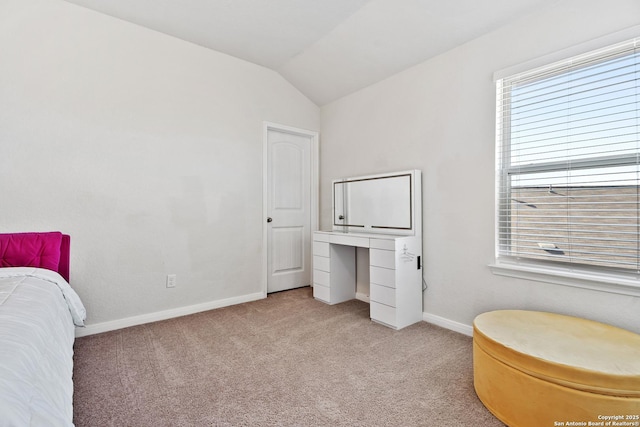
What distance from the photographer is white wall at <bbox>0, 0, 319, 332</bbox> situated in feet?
7.39

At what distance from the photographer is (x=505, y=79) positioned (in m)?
2.22

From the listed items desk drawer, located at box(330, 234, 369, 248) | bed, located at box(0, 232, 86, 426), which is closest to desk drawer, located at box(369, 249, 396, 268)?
desk drawer, located at box(330, 234, 369, 248)

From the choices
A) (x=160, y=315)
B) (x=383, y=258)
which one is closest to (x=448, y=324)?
(x=383, y=258)

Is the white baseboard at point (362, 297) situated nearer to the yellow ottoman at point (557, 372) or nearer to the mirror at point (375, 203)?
the mirror at point (375, 203)

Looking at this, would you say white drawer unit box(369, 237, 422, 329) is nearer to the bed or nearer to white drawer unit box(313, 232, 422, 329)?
white drawer unit box(313, 232, 422, 329)

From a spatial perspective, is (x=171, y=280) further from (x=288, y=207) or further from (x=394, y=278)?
(x=394, y=278)

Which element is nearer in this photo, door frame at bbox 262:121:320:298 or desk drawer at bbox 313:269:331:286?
desk drawer at bbox 313:269:331:286

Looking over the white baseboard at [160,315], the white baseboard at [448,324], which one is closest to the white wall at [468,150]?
the white baseboard at [448,324]

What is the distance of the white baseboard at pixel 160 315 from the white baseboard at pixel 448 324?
174cm

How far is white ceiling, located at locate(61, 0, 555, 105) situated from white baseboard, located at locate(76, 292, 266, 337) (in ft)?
8.35

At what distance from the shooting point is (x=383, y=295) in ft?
8.57

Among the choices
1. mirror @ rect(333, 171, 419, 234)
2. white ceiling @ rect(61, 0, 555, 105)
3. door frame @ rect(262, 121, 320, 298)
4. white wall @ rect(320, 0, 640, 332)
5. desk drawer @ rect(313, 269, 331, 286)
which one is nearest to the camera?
white wall @ rect(320, 0, 640, 332)

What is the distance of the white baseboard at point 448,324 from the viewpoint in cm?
242

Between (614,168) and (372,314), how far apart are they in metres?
1.93
